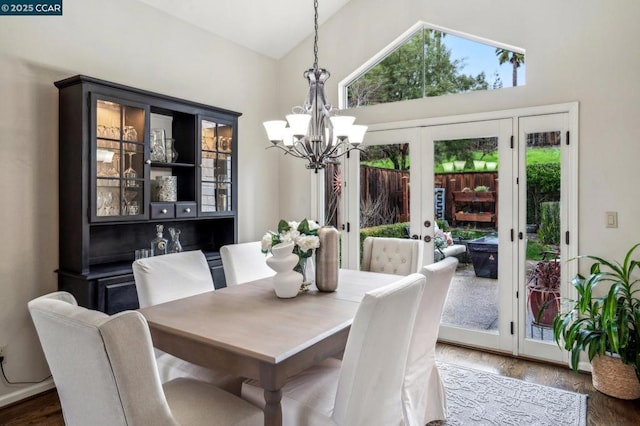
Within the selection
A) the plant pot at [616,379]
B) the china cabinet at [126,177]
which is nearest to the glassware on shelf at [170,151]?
the china cabinet at [126,177]

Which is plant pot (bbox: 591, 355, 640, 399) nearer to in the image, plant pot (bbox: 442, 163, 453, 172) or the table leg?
plant pot (bbox: 442, 163, 453, 172)

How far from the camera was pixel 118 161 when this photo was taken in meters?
2.83

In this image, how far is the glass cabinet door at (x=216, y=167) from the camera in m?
3.47

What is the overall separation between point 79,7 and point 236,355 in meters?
2.84

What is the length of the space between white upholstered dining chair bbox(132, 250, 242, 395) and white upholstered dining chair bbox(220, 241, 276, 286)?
8.3 inches

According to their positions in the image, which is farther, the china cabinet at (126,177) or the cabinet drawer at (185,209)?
the cabinet drawer at (185,209)

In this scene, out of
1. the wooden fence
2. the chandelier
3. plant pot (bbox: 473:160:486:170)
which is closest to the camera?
the chandelier

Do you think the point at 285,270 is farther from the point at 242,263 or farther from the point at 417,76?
the point at 417,76

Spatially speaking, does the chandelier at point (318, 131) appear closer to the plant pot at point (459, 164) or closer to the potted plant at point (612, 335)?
the plant pot at point (459, 164)

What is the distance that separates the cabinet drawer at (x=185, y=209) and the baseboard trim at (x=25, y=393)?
4.77 feet

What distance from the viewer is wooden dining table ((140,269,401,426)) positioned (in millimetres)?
1440

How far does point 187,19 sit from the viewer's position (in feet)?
11.9

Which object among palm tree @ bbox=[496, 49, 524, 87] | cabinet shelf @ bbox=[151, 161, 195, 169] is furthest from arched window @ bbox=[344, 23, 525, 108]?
cabinet shelf @ bbox=[151, 161, 195, 169]

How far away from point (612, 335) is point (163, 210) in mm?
3197
